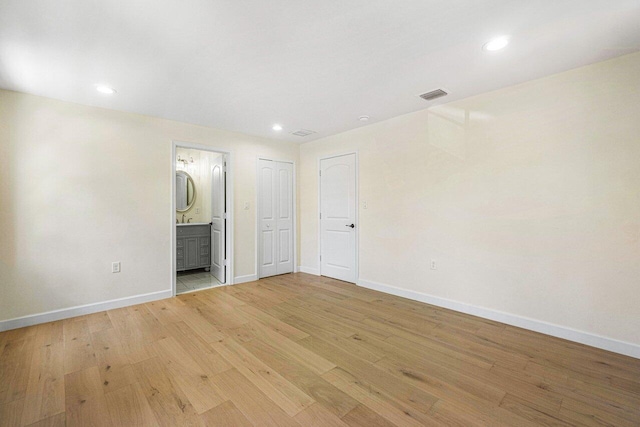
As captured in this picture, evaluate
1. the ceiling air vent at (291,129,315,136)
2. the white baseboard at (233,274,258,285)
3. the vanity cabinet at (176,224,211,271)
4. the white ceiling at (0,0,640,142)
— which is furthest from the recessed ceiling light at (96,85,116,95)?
the white baseboard at (233,274,258,285)

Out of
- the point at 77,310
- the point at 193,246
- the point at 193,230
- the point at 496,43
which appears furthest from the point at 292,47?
the point at 193,246

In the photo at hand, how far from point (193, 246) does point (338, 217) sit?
293 centimetres

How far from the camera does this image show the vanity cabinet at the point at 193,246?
5191mm

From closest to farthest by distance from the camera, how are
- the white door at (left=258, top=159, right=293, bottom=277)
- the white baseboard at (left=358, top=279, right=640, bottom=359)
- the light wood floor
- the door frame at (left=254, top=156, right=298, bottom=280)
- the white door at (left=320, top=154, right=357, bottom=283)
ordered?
the light wood floor → the white baseboard at (left=358, top=279, right=640, bottom=359) → the white door at (left=320, top=154, right=357, bottom=283) → the door frame at (left=254, top=156, right=298, bottom=280) → the white door at (left=258, top=159, right=293, bottom=277)

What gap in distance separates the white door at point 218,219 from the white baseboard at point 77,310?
1037 millimetres

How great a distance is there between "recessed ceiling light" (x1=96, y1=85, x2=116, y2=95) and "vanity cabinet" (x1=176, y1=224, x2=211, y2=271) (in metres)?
2.64

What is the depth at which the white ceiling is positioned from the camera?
1.77 m

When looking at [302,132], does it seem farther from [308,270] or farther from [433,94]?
[308,270]

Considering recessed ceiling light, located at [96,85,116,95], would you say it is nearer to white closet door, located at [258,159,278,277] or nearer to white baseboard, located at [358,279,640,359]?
white closet door, located at [258,159,278,277]

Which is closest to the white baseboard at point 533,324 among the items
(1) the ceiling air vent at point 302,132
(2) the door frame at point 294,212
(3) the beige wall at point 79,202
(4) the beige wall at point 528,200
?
(4) the beige wall at point 528,200

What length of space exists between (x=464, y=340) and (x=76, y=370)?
3336mm

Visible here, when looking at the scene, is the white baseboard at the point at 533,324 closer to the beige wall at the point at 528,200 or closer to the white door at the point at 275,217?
the beige wall at the point at 528,200

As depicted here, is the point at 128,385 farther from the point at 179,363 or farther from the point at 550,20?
the point at 550,20

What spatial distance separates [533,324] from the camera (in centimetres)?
278
